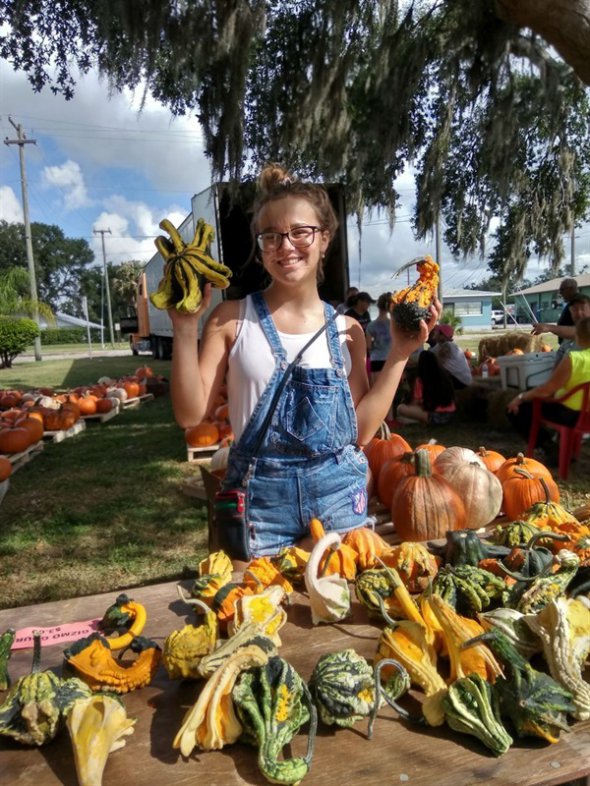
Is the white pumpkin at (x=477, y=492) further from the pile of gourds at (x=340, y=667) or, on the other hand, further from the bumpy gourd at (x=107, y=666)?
the bumpy gourd at (x=107, y=666)

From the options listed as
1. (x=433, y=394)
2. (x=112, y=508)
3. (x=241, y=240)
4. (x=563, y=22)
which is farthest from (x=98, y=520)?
(x=241, y=240)

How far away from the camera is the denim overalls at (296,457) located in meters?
2.15

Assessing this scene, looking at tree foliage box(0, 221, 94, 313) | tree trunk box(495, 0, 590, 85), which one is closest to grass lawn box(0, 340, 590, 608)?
tree trunk box(495, 0, 590, 85)

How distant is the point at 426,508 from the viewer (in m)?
2.82

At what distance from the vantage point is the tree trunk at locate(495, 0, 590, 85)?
15.8ft

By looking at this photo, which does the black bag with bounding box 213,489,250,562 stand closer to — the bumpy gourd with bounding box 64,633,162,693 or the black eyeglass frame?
the bumpy gourd with bounding box 64,633,162,693

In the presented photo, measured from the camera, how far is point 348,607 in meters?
1.70

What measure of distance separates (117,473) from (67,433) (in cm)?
262

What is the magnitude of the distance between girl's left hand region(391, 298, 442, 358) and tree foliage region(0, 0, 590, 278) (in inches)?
244

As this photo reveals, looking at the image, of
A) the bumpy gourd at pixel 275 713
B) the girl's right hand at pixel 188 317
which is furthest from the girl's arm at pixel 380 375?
the bumpy gourd at pixel 275 713

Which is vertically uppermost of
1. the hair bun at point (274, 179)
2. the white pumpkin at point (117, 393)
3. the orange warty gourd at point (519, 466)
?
the hair bun at point (274, 179)

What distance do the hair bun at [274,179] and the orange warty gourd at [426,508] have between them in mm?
1409

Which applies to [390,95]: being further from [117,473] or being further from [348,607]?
[348,607]

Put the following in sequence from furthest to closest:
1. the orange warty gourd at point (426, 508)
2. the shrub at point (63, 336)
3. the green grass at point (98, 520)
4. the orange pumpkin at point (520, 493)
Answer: the shrub at point (63, 336)
the green grass at point (98, 520)
the orange pumpkin at point (520, 493)
the orange warty gourd at point (426, 508)
